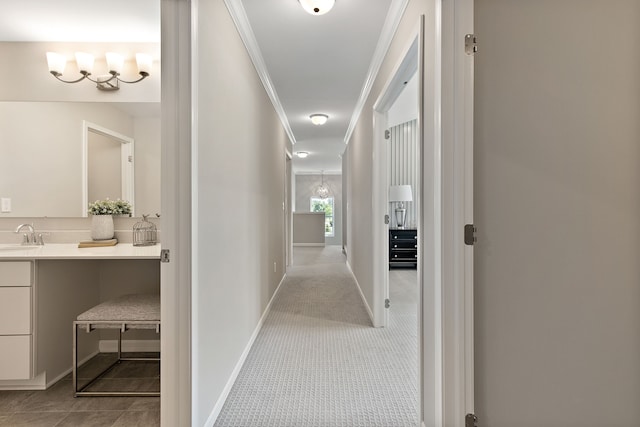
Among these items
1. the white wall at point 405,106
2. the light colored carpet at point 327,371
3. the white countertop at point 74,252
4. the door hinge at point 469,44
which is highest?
the white wall at point 405,106

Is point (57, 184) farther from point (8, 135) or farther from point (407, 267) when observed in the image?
point (407, 267)

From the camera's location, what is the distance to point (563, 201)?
1.27 meters

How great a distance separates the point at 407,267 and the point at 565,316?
4.80 metres

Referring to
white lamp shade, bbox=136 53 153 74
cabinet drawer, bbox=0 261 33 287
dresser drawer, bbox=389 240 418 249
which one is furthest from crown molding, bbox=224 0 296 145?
dresser drawer, bbox=389 240 418 249

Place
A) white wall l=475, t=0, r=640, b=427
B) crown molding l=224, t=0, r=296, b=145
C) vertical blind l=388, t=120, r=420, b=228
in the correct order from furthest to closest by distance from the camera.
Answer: vertical blind l=388, t=120, r=420, b=228 < crown molding l=224, t=0, r=296, b=145 < white wall l=475, t=0, r=640, b=427

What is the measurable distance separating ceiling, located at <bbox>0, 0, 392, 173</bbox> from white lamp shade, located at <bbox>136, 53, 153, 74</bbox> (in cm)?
15

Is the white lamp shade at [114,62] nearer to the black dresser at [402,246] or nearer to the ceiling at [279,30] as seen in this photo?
the ceiling at [279,30]

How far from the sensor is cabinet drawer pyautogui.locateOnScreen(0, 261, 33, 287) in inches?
72.2

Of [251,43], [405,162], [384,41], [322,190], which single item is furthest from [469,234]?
[322,190]

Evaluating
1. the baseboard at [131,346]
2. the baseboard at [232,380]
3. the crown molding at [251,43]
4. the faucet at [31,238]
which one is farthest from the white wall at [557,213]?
the faucet at [31,238]

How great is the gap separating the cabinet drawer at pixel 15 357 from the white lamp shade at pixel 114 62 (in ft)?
6.10

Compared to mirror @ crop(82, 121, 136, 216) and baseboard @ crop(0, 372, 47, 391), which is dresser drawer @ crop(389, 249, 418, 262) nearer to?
mirror @ crop(82, 121, 136, 216)

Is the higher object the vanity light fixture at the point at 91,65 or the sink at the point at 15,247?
the vanity light fixture at the point at 91,65

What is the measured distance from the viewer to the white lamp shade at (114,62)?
2277 millimetres
